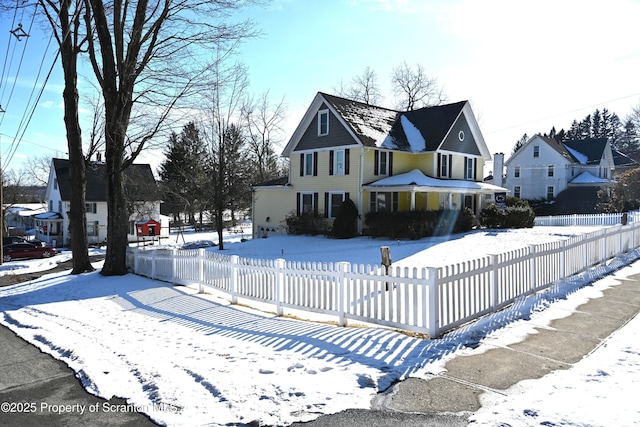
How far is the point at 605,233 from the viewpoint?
530 inches

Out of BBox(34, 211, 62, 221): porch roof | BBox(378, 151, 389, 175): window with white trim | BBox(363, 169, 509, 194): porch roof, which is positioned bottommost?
BBox(34, 211, 62, 221): porch roof

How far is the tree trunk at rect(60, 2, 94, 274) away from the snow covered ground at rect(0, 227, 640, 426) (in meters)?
6.74

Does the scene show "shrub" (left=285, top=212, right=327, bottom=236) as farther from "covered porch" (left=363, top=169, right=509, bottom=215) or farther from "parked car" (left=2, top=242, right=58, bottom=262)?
"parked car" (left=2, top=242, right=58, bottom=262)

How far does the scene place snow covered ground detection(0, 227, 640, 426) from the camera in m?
4.23

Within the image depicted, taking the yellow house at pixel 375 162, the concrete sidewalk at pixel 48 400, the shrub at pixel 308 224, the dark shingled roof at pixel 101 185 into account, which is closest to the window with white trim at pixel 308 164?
the yellow house at pixel 375 162

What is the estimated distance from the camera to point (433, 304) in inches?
249

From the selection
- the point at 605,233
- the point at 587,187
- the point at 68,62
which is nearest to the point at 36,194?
the point at 68,62

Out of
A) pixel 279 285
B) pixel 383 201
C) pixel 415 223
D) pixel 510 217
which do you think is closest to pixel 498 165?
pixel 510 217

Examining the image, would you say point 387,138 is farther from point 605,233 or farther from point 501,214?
A: point 605,233

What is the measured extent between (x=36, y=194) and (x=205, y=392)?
391ft

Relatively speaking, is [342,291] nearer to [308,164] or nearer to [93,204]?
[308,164]

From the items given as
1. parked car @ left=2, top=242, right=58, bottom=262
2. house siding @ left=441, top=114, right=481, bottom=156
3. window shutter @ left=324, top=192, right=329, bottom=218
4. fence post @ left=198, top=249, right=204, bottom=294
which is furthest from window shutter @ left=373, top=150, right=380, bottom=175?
parked car @ left=2, top=242, right=58, bottom=262

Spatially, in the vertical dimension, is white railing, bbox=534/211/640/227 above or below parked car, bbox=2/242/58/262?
above

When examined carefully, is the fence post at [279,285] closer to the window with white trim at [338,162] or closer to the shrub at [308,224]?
the shrub at [308,224]
